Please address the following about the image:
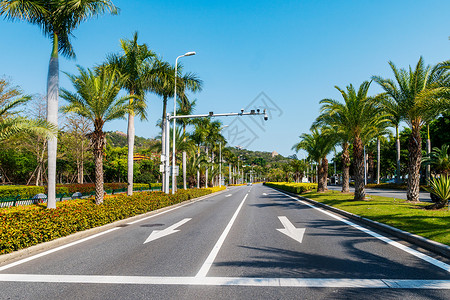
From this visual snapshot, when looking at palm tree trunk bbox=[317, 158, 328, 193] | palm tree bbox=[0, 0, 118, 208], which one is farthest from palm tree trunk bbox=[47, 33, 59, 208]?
palm tree trunk bbox=[317, 158, 328, 193]

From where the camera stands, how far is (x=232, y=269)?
545cm

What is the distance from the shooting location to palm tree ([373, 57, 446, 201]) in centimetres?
1606

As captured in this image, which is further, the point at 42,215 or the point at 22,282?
the point at 42,215

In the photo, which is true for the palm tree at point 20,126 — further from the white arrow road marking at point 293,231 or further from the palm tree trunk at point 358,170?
the palm tree trunk at point 358,170

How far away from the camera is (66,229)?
8352 millimetres

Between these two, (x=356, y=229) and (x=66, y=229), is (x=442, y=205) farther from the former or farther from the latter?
(x=66, y=229)

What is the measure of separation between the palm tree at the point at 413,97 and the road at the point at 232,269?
31.9 ft

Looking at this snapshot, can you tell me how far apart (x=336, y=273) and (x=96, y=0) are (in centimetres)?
1482

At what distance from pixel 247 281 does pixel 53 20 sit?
14398mm

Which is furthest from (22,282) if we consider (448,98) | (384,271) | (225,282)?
(448,98)

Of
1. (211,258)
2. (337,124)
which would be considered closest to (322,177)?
(337,124)

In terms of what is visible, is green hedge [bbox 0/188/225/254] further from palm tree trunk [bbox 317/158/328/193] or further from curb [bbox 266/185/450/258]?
palm tree trunk [bbox 317/158/328/193]

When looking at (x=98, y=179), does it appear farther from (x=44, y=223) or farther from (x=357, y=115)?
(x=357, y=115)

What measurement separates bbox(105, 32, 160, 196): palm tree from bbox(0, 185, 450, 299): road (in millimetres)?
11553
